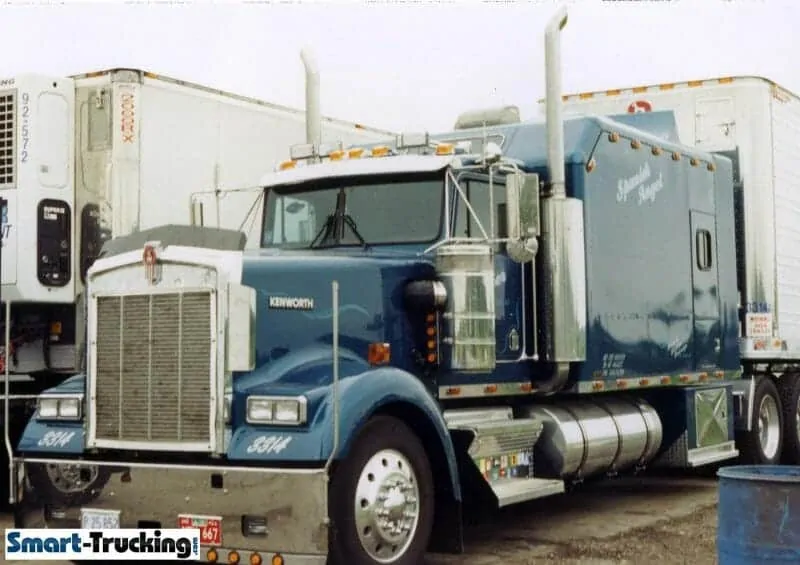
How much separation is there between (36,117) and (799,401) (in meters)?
8.61

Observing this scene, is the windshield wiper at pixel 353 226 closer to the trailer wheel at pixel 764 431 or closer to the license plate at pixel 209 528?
the license plate at pixel 209 528

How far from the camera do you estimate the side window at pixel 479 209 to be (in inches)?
329

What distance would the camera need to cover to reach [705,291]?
11.4 meters

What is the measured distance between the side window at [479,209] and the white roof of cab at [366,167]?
0.80 ft

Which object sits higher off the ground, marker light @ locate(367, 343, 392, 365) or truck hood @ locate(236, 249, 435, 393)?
truck hood @ locate(236, 249, 435, 393)

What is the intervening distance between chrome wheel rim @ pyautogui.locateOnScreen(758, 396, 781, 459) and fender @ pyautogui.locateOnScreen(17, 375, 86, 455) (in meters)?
7.87

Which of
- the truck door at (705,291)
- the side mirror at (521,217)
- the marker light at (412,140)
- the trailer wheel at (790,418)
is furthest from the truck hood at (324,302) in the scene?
the trailer wheel at (790,418)

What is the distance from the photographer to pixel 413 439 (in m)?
7.27

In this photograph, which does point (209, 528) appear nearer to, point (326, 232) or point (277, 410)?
point (277, 410)

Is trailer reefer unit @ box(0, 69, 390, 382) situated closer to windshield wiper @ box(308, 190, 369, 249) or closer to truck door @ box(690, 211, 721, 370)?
windshield wiper @ box(308, 190, 369, 249)

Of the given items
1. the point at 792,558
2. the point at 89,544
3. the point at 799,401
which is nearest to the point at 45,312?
the point at 89,544

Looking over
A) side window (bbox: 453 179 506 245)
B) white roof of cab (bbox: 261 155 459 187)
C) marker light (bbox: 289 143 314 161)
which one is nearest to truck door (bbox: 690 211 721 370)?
side window (bbox: 453 179 506 245)

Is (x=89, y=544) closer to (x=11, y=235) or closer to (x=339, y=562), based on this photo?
(x=339, y=562)

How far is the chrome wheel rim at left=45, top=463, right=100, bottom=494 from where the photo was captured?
7000 mm
